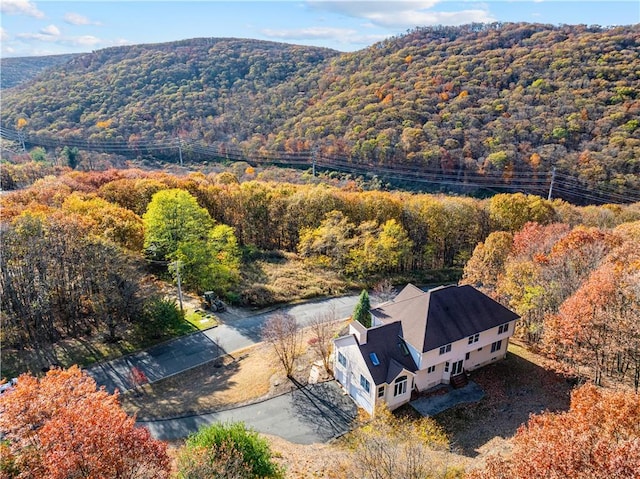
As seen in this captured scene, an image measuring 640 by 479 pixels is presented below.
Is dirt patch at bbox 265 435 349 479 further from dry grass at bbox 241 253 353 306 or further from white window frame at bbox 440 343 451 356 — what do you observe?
dry grass at bbox 241 253 353 306

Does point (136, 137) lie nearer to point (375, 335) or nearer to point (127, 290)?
point (127, 290)

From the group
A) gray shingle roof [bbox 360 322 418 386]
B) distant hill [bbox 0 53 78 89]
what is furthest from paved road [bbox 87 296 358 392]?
distant hill [bbox 0 53 78 89]

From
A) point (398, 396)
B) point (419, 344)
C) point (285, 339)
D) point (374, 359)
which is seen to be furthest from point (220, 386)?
point (419, 344)

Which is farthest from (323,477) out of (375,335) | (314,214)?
(314,214)

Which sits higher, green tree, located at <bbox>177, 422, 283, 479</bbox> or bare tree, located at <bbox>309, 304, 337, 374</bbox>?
green tree, located at <bbox>177, 422, 283, 479</bbox>

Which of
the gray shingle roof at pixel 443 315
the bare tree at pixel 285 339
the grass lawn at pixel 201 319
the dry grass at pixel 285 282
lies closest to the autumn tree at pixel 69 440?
the bare tree at pixel 285 339

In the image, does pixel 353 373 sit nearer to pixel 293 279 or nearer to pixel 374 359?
pixel 374 359
